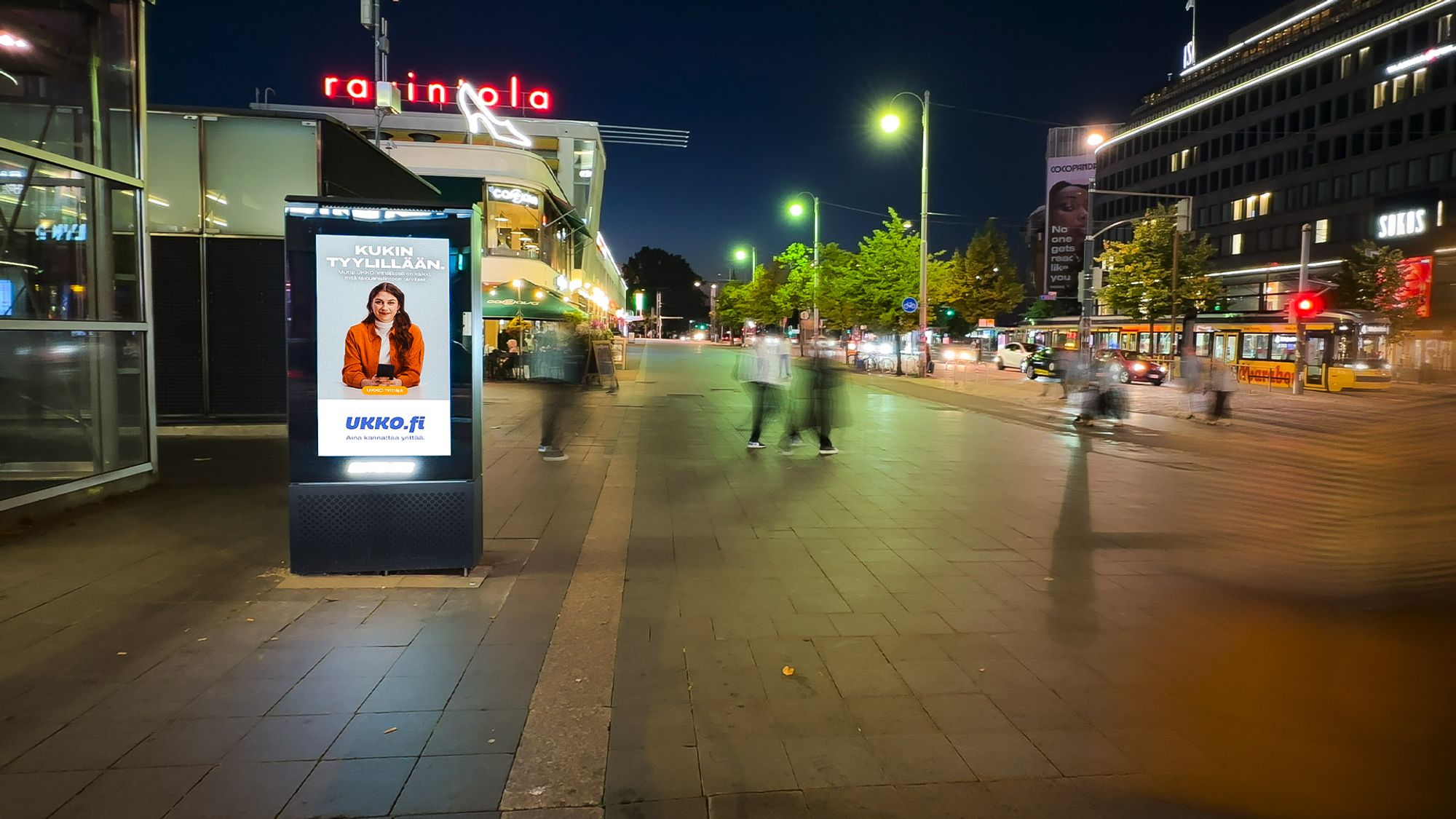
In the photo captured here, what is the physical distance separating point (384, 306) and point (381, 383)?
49 centimetres

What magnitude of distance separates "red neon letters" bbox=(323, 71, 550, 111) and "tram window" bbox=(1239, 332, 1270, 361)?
37627mm

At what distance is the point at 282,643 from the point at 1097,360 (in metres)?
16.6

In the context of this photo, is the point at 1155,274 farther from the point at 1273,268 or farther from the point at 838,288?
the point at 1273,268

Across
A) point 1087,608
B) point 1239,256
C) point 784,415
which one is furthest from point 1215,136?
point 1087,608

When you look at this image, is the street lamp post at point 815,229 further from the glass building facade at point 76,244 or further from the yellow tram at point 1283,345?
the glass building facade at point 76,244

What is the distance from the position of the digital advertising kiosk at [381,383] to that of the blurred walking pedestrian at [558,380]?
5.41m

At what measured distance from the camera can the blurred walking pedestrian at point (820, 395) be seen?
12234 mm

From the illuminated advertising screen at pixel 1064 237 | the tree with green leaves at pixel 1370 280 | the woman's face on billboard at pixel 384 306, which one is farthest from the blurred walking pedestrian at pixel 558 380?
the illuminated advertising screen at pixel 1064 237

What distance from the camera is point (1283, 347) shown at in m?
31.8

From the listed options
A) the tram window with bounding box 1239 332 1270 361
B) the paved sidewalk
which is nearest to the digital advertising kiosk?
the paved sidewalk

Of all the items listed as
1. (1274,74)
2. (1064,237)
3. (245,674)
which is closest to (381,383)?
(245,674)

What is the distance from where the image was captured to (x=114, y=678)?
13.8 ft

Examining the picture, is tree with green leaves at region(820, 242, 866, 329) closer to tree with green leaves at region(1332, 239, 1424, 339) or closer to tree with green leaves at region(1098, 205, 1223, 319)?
tree with green leaves at region(1098, 205, 1223, 319)

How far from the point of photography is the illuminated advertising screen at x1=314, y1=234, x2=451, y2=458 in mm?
5426
